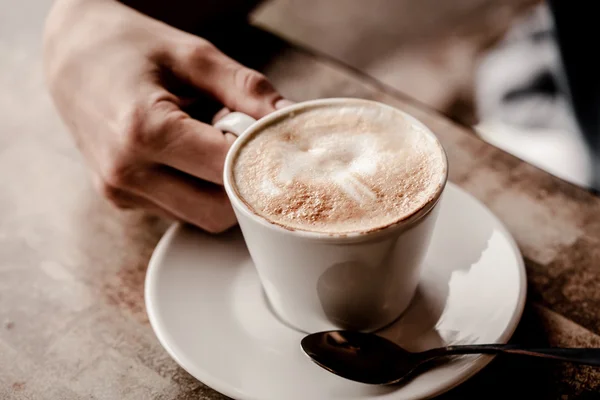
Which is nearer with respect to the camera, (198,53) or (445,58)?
(198,53)

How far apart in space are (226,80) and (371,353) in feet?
1.17

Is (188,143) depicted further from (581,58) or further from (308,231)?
(581,58)

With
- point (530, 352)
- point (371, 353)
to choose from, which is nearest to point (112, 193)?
point (371, 353)

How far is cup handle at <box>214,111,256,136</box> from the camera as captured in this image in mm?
699

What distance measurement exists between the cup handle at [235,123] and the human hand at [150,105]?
0.01 metres

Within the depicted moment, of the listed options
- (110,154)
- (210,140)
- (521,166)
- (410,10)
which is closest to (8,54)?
(110,154)

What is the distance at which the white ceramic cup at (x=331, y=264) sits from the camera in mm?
571

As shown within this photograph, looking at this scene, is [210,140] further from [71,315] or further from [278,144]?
[71,315]

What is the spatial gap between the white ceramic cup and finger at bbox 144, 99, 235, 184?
3 centimetres

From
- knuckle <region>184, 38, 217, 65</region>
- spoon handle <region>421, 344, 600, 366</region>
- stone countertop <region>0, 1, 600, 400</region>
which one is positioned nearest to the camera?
spoon handle <region>421, 344, 600, 366</region>

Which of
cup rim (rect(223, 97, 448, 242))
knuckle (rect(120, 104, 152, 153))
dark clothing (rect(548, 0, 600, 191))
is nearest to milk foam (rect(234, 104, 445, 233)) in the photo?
cup rim (rect(223, 97, 448, 242))

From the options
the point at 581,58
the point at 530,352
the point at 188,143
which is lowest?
the point at 581,58

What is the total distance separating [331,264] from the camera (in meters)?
0.59

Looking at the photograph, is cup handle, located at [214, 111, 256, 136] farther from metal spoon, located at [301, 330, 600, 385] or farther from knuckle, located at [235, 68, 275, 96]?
metal spoon, located at [301, 330, 600, 385]
